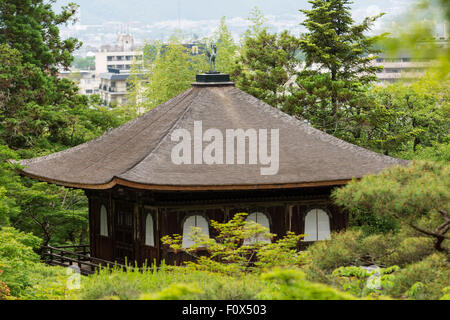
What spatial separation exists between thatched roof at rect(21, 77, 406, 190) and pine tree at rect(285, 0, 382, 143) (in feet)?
30.4

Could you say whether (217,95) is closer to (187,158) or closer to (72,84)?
(187,158)

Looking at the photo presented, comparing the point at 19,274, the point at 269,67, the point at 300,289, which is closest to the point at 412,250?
the point at 300,289

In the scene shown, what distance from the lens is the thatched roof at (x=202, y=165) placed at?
58.7 ft

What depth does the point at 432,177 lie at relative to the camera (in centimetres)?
907

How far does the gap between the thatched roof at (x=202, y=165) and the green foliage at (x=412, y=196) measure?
27.9 ft

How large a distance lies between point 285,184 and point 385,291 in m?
9.17

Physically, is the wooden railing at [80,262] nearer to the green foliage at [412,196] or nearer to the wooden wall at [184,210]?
the wooden wall at [184,210]

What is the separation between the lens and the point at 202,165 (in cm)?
1880

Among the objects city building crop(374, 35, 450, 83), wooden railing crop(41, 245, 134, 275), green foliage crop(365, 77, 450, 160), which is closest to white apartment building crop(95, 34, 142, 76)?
green foliage crop(365, 77, 450, 160)

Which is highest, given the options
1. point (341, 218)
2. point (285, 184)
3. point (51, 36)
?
point (51, 36)

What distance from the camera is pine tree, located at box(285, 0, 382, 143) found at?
31.0m

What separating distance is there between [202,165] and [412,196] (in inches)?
413
